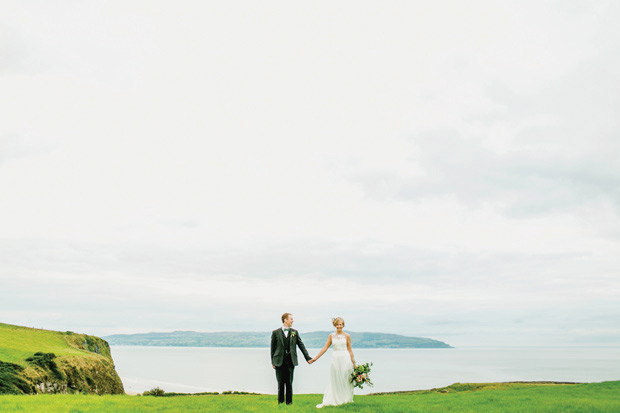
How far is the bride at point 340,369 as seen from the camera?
17953 mm

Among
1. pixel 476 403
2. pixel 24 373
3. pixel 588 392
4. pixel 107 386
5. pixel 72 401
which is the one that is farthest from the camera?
pixel 107 386

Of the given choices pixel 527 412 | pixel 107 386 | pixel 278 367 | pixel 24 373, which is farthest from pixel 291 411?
pixel 107 386

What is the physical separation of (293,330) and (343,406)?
3.47 metres

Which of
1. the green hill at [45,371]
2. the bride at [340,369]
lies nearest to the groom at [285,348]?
the bride at [340,369]

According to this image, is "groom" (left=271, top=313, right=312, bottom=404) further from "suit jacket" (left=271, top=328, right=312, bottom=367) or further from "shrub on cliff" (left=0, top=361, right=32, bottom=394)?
"shrub on cliff" (left=0, top=361, right=32, bottom=394)

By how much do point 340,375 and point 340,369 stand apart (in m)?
0.28

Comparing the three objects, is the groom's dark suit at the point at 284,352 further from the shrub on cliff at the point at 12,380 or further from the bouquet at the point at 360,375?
the shrub on cliff at the point at 12,380

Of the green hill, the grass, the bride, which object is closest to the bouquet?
the bride

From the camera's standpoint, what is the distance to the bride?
707 inches

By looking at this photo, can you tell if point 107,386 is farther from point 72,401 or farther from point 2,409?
point 2,409

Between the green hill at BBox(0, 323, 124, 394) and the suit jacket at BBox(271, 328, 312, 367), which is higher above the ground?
the suit jacket at BBox(271, 328, 312, 367)

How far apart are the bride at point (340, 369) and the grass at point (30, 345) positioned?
23.5 metres

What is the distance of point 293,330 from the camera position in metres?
18.2

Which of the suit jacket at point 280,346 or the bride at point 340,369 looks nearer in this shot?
the suit jacket at point 280,346
